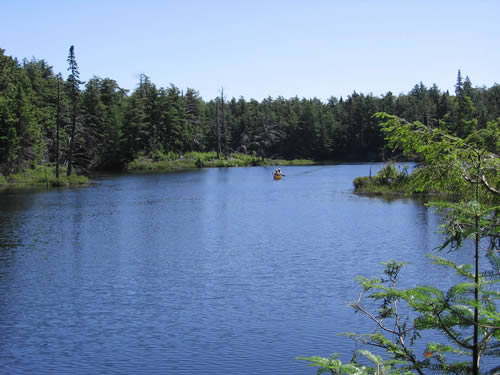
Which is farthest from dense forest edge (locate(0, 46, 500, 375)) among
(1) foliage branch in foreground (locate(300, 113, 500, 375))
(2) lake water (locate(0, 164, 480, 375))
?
(2) lake water (locate(0, 164, 480, 375))

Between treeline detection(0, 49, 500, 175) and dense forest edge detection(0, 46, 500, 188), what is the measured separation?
0.21 metres

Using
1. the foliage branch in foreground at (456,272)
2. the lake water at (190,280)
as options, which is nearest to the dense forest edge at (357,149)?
the foliage branch in foreground at (456,272)

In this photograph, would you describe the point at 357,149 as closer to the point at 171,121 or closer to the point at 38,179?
the point at 171,121

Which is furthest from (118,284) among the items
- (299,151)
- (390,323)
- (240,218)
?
(299,151)

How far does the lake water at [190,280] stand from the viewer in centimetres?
1583

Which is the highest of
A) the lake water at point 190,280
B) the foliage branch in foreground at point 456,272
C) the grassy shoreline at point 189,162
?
the grassy shoreline at point 189,162

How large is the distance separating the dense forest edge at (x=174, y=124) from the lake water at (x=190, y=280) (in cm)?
2571

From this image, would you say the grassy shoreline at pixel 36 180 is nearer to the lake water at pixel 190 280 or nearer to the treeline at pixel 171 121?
the treeline at pixel 171 121

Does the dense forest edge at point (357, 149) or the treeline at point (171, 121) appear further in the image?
the treeline at point (171, 121)

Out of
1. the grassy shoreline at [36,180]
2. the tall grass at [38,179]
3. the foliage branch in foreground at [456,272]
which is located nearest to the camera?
the foliage branch in foreground at [456,272]

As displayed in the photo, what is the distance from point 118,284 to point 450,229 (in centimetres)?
1739

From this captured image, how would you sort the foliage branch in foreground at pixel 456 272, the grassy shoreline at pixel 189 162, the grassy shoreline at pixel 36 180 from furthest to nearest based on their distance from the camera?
the grassy shoreline at pixel 189 162, the grassy shoreline at pixel 36 180, the foliage branch in foreground at pixel 456 272

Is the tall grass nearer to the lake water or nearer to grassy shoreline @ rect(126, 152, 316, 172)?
the lake water

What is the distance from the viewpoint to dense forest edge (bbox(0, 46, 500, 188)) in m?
73.5
